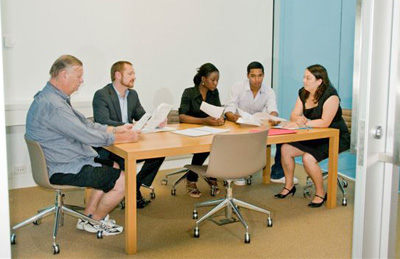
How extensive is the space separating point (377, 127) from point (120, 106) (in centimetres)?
262

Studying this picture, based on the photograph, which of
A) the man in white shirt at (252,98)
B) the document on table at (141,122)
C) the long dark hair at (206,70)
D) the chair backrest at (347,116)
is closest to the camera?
the document on table at (141,122)

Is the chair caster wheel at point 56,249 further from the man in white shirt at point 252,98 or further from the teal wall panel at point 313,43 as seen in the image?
the teal wall panel at point 313,43

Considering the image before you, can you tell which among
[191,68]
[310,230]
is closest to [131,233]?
[310,230]

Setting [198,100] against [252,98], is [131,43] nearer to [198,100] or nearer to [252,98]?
[198,100]

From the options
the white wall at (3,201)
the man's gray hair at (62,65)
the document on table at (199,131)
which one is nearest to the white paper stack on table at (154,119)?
the document on table at (199,131)

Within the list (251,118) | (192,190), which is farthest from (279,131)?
(192,190)

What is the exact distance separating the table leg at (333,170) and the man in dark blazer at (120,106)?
1.53m

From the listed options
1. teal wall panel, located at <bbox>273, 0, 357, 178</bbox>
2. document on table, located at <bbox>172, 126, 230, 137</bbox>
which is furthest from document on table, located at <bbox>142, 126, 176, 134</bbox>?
teal wall panel, located at <bbox>273, 0, 357, 178</bbox>

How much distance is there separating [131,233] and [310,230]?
1.40 metres

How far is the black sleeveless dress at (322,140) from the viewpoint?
4.28 metres

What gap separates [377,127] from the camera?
6.68 feet

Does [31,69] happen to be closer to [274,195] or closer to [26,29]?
[26,29]

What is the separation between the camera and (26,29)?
4.62 metres

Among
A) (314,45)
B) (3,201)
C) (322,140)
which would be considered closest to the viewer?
(3,201)
